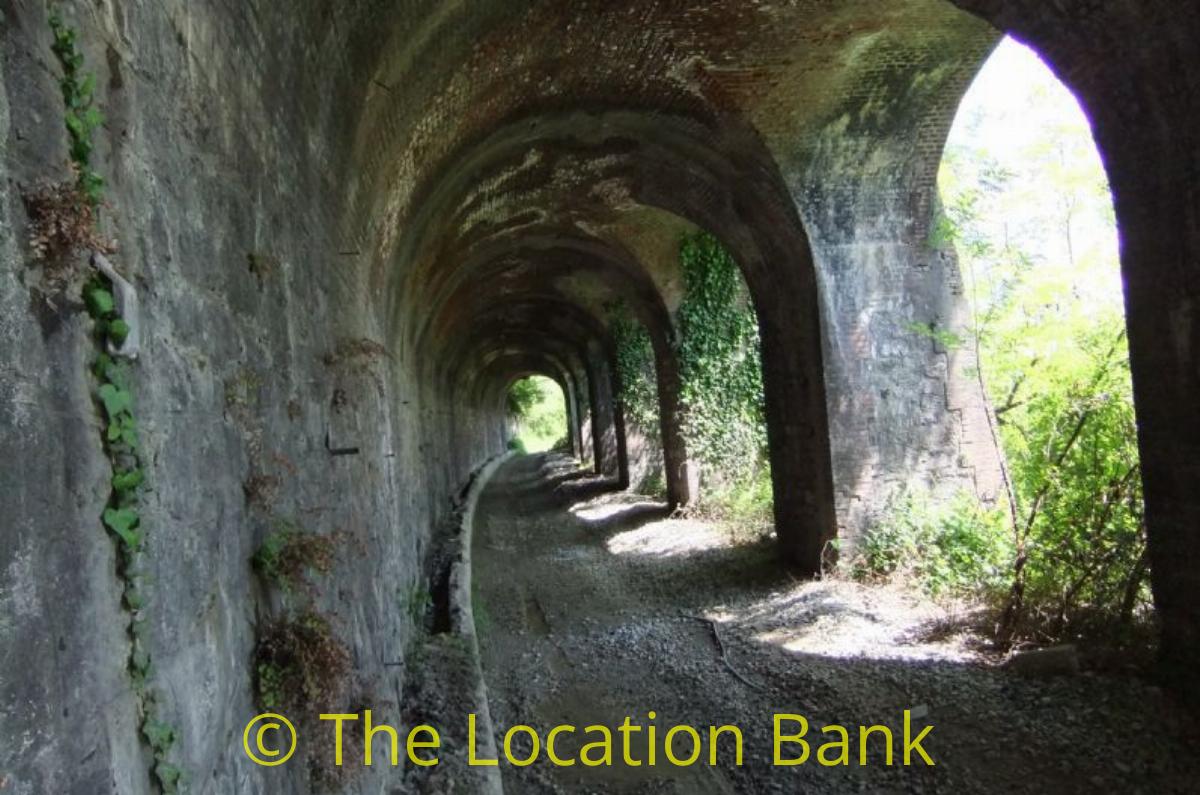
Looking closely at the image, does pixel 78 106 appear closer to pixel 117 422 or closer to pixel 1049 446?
pixel 117 422

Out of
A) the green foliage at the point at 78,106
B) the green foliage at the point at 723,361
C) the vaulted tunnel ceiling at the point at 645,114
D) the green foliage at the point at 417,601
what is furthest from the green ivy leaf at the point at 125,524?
the green foliage at the point at 723,361

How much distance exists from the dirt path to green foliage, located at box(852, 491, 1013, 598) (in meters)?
0.34

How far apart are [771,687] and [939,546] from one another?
2.75m

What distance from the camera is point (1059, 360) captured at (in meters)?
5.62

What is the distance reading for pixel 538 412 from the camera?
56781 mm

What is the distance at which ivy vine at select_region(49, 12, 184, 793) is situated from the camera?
5.06 feet

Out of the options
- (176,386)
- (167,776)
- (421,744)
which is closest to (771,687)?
(421,744)

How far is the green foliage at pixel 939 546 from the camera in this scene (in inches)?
267

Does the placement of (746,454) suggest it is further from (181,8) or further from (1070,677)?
(181,8)

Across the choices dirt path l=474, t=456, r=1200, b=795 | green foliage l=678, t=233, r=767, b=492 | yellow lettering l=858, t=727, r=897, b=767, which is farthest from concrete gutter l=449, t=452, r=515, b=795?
green foliage l=678, t=233, r=767, b=492

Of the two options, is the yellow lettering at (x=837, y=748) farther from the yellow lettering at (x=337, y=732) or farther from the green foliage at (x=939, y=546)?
the yellow lettering at (x=337, y=732)

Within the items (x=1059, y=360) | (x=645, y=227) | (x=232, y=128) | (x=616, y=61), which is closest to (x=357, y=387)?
(x=232, y=128)

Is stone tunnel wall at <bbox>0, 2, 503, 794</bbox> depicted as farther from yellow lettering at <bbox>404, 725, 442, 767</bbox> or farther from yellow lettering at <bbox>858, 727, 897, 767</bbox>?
yellow lettering at <bbox>858, 727, 897, 767</bbox>

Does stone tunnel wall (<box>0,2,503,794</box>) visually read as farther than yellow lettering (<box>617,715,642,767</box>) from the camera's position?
No
